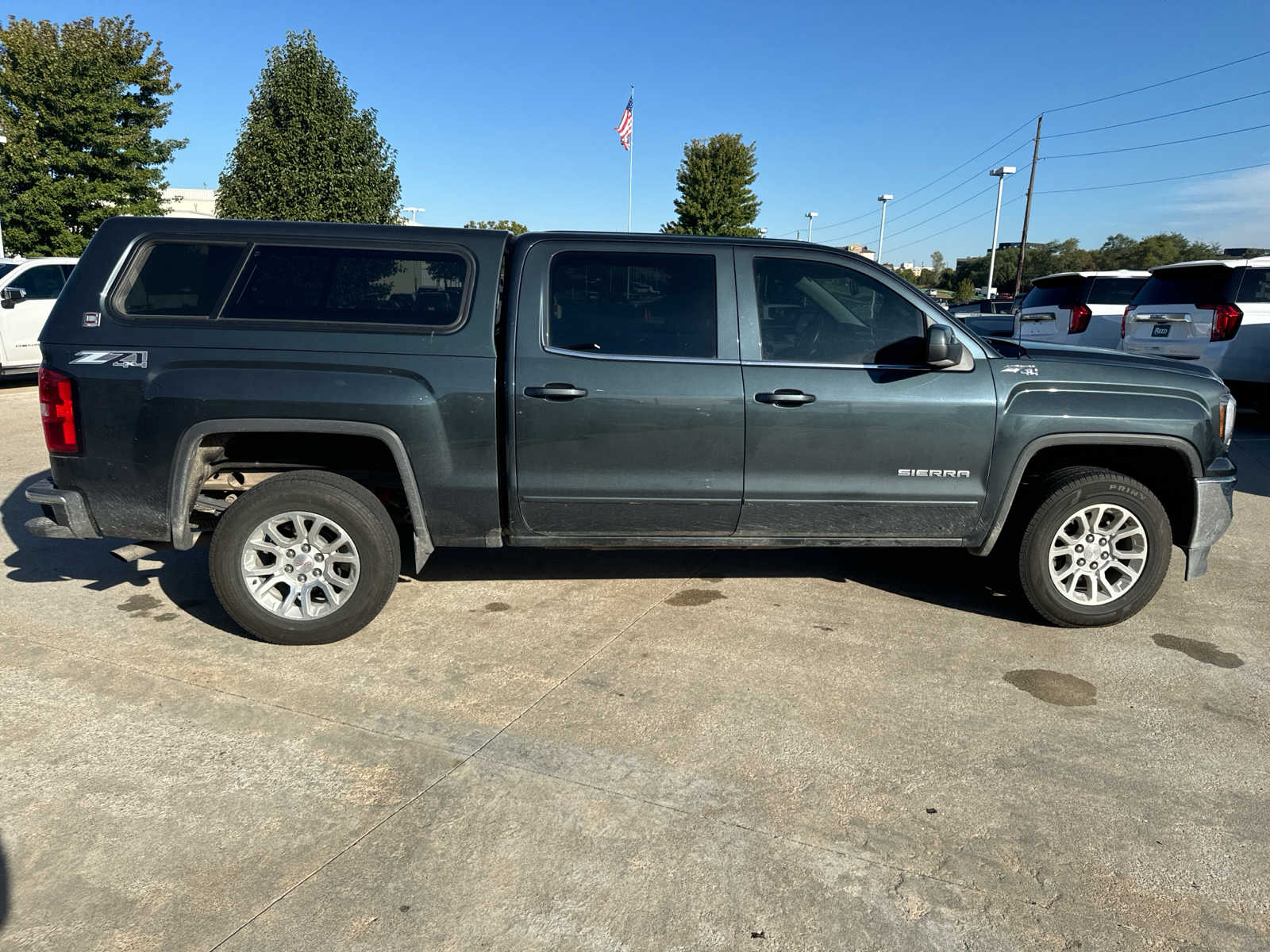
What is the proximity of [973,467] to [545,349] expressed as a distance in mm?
2171

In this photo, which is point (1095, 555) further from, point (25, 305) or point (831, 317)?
point (25, 305)

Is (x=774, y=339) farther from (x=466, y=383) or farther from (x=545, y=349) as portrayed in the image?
(x=466, y=383)

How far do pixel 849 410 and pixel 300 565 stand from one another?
8.91 feet

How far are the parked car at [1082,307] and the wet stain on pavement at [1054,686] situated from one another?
9.66 metres

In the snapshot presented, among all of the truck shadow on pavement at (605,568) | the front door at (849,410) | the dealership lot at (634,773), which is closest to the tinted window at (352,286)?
the front door at (849,410)

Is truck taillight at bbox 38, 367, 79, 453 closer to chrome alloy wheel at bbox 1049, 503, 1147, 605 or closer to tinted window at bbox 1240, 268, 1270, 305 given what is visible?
chrome alloy wheel at bbox 1049, 503, 1147, 605

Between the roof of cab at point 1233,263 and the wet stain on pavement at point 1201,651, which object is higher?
the roof of cab at point 1233,263

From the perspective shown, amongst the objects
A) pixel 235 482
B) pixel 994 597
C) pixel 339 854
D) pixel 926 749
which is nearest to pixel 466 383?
pixel 235 482

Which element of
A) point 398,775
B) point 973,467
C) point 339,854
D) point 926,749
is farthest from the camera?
point 973,467

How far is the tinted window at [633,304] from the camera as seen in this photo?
411cm

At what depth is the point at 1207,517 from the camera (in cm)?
438

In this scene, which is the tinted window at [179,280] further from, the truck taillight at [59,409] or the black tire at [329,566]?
the black tire at [329,566]

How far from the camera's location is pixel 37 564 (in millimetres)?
5238

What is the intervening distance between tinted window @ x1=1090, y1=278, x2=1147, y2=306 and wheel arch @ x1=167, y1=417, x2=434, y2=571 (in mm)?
12070
